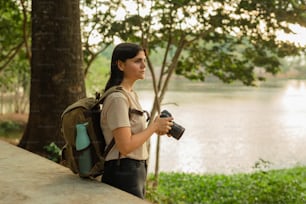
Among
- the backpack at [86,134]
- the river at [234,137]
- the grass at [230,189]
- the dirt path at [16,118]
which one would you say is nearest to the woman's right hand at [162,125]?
the backpack at [86,134]

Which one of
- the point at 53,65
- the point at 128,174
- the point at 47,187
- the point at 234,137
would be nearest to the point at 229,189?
the point at 53,65

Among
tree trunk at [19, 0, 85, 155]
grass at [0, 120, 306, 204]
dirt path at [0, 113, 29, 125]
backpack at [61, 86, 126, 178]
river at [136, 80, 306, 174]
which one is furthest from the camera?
dirt path at [0, 113, 29, 125]

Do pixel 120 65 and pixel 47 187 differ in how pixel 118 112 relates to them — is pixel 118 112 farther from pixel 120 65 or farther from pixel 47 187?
pixel 47 187

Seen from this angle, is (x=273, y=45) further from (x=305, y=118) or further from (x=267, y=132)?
(x=305, y=118)

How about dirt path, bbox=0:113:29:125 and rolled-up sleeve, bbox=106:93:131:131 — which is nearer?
rolled-up sleeve, bbox=106:93:131:131

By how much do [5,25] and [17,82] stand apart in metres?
13.7

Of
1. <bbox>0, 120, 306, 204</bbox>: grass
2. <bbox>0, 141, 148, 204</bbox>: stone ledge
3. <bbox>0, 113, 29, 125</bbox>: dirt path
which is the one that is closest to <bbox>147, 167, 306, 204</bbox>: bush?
<bbox>0, 120, 306, 204</bbox>: grass

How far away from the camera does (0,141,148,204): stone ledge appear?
9.25 feet

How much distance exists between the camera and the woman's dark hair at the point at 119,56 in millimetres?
2844

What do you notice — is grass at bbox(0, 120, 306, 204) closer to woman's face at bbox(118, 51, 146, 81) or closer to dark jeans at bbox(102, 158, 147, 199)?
dark jeans at bbox(102, 158, 147, 199)

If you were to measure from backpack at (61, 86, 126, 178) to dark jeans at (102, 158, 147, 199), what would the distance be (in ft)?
0.23

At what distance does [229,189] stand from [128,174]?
8102 millimetres

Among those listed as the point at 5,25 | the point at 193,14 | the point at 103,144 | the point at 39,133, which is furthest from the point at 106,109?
the point at 5,25

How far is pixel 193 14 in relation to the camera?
307 inches
